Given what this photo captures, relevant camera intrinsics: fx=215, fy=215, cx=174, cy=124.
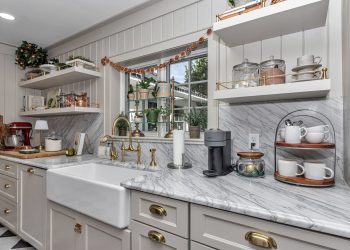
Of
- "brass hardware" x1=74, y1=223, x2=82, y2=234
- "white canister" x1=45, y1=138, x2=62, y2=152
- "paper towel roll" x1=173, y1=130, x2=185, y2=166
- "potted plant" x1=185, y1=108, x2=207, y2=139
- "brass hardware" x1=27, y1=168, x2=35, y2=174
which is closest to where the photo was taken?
"brass hardware" x1=74, y1=223, x2=82, y2=234

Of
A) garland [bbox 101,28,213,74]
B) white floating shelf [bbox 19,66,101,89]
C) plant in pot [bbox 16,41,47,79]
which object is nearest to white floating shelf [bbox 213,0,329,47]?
garland [bbox 101,28,213,74]

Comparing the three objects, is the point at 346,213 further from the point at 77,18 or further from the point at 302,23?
the point at 77,18

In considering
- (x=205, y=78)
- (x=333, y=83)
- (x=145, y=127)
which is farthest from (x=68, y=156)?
(x=333, y=83)

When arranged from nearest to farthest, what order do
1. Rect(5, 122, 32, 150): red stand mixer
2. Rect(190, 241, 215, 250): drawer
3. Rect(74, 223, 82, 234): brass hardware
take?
Rect(190, 241, 215, 250): drawer < Rect(74, 223, 82, 234): brass hardware < Rect(5, 122, 32, 150): red stand mixer

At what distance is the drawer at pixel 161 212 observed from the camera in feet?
3.17

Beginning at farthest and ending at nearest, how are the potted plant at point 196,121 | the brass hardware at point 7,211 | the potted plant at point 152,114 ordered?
the brass hardware at point 7,211 → the potted plant at point 152,114 → the potted plant at point 196,121

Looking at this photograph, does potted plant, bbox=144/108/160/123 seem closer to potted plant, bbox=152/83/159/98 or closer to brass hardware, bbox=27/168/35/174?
potted plant, bbox=152/83/159/98

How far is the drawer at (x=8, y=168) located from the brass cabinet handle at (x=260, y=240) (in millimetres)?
2185

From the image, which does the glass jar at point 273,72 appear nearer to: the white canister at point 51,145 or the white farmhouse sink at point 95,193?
the white farmhouse sink at point 95,193

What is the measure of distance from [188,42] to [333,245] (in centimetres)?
155

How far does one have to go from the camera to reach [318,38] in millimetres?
1252

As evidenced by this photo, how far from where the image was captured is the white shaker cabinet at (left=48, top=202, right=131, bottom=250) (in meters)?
1.21

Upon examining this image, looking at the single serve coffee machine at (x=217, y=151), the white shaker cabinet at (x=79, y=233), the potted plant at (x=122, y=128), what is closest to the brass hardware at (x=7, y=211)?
the white shaker cabinet at (x=79, y=233)

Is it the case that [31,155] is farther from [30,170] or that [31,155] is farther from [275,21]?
[275,21]
